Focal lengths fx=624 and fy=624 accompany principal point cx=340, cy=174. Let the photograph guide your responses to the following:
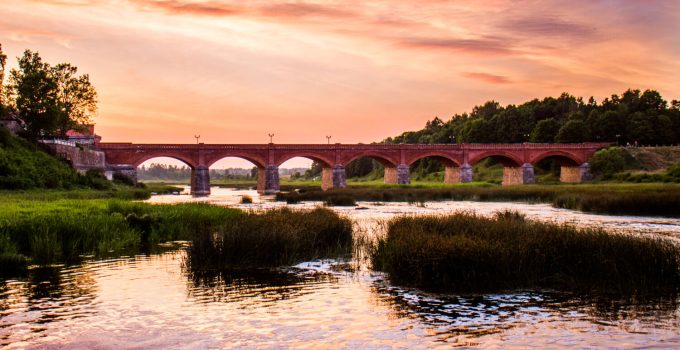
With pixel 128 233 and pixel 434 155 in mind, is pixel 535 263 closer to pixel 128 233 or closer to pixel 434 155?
pixel 128 233

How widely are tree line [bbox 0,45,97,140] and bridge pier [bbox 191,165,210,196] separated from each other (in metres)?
16.4

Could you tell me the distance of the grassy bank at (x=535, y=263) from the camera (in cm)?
1420

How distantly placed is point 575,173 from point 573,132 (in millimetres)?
13919

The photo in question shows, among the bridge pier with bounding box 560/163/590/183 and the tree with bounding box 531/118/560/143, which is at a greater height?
the tree with bounding box 531/118/560/143

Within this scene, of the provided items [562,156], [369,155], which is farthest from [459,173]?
[562,156]

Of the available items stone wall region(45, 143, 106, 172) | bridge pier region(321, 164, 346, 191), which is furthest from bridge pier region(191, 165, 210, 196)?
bridge pier region(321, 164, 346, 191)

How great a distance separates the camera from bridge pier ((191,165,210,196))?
90.1 metres

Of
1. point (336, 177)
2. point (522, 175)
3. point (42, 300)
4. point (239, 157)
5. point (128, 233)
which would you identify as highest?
point (239, 157)

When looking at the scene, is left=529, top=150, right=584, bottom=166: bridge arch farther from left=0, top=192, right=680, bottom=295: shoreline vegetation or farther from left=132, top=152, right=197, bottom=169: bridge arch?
left=0, top=192, right=680, bottom=295: shoreline vegetation

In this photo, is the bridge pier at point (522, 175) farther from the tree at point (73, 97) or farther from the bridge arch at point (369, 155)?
the tree at point (73, 97)

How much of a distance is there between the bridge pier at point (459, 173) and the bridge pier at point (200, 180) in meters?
41.9

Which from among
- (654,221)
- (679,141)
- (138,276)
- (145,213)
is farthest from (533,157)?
(138,276)

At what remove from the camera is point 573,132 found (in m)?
119

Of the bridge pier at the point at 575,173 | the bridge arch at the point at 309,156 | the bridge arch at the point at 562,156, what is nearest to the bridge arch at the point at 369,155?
the bridge arch at the point at 309,156
